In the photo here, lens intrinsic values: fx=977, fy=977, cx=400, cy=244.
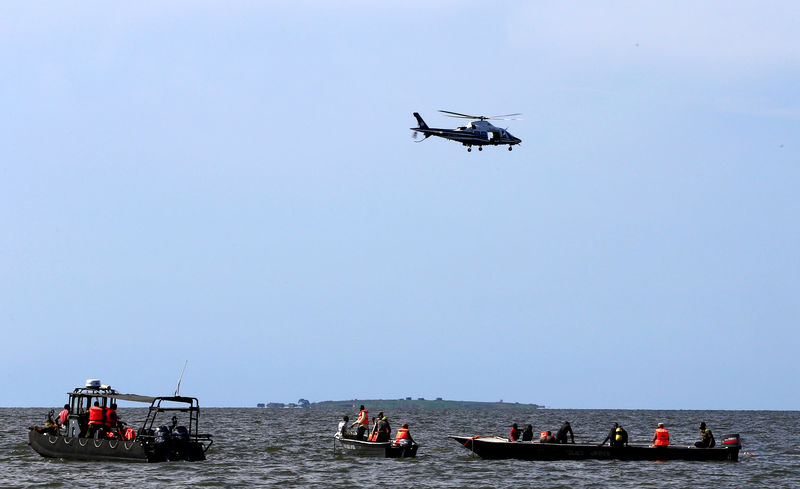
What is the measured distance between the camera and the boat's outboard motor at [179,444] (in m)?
40.5

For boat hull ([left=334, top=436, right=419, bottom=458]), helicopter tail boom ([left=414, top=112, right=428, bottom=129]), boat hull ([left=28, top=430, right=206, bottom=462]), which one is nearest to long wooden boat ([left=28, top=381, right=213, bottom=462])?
boat hull ([left=28, top=430, right=206, bottom=462])

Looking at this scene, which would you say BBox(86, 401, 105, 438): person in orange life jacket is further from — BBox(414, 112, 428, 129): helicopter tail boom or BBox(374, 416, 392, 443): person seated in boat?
BBox(414, 112, 428, 129): helicopter tail boom

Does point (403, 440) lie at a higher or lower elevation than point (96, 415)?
lower

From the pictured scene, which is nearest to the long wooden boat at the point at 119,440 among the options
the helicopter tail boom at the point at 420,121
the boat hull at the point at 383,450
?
the boat hull at the point at 383,450

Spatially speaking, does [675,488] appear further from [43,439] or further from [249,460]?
[43,439]

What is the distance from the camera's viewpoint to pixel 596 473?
138 feet

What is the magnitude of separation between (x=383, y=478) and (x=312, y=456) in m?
12.8

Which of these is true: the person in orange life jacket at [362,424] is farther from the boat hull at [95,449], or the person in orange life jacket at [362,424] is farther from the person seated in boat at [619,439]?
the person seated in boat at [619,439]

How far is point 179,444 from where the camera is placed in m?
40.8

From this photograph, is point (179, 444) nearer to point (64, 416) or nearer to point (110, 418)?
point (110, 418)

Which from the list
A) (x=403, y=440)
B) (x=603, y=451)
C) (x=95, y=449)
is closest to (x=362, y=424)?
(x=403, y=440)

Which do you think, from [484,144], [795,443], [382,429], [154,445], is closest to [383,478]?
[382,429]

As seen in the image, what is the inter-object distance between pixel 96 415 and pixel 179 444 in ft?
11.8

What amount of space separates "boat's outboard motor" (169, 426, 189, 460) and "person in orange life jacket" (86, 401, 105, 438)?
2990mm
